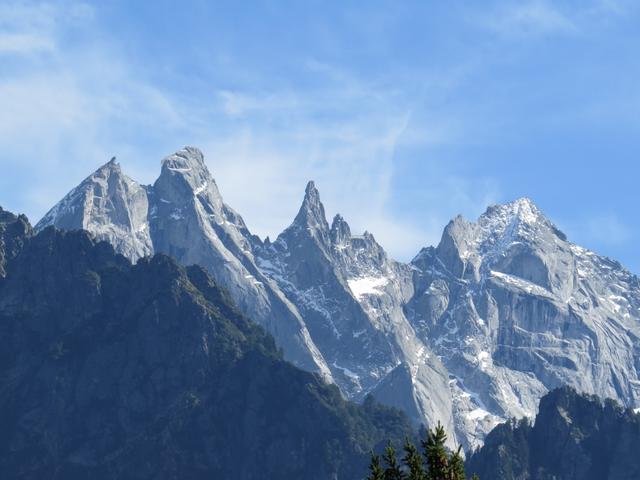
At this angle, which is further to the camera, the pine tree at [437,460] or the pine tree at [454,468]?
the pine tree at [437,460]

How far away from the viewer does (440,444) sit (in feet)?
273

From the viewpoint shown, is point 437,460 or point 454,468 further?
point 437,460

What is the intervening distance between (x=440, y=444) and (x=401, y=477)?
344 centimetres

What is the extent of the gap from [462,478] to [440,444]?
2.06m

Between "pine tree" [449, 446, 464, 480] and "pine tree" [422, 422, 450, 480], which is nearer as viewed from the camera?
"pine tree" [449, 446, 464, 480]

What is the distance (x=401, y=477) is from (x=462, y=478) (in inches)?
147

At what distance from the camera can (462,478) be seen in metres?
83.2

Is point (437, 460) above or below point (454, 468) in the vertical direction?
above

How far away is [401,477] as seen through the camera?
3361 inches
